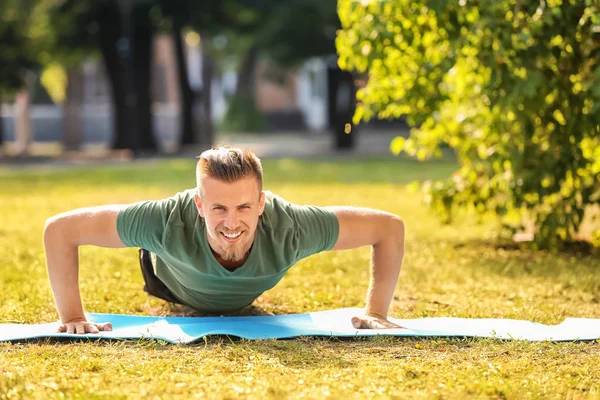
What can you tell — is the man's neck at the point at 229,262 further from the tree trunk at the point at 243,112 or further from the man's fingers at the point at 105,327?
the tree trunk at the point at 243,112

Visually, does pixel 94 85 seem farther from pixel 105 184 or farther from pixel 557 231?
pixel 557 231

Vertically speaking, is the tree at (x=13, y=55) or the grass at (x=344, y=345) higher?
the tree at (x=13, y=55)

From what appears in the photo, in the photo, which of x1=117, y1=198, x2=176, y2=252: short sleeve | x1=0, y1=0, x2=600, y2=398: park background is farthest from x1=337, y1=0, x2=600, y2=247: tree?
x1=117, y1=198, x2=176, y2=252: short sleeve

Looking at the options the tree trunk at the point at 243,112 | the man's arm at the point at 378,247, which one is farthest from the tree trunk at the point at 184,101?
the man's arm at the point at 378,247

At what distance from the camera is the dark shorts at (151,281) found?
627 cm

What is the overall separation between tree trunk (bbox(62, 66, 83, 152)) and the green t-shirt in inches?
1052

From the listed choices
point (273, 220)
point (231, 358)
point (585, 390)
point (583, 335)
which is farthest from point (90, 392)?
point (583, 335)

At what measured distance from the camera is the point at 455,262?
8.73m

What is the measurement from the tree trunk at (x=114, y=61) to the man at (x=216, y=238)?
71.6ft

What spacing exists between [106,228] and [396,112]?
4455mm

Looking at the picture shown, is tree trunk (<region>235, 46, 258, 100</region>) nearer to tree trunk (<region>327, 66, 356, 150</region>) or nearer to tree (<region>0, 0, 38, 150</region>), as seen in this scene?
tree trunk (<region>327, 66, 356, 150</region>)

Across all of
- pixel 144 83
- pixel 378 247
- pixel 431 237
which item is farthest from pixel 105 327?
pixel 144 83

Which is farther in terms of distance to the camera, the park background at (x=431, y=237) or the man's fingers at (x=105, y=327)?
the man's fingers at (x=105, y=327)

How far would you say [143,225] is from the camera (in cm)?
553
